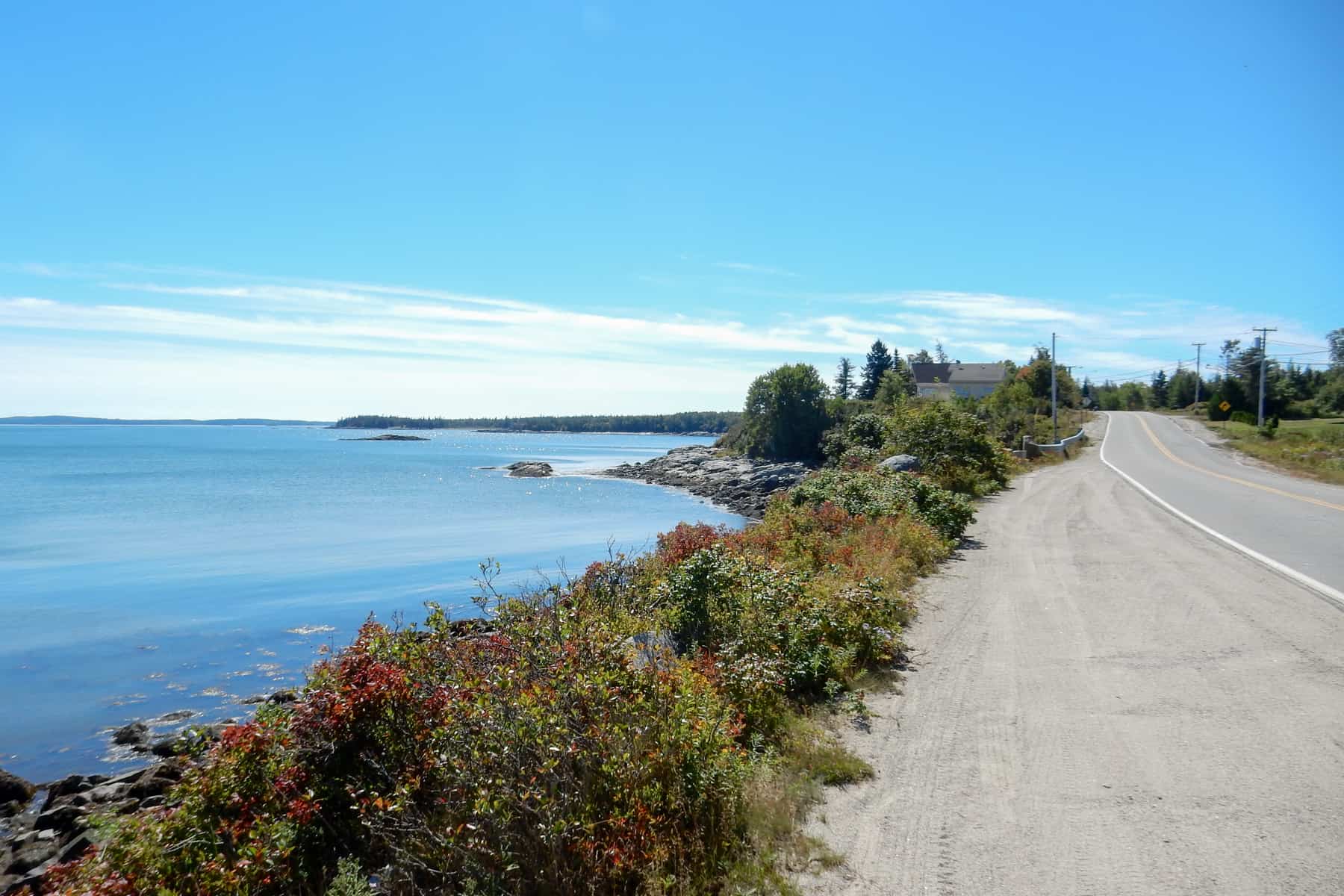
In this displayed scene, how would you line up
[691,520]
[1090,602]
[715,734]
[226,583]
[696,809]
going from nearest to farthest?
[696,809] < [715,734] < [1090,602] < [226,583] < [691,520]

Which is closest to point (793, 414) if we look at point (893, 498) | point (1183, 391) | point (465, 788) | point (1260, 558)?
point (1183, 391)

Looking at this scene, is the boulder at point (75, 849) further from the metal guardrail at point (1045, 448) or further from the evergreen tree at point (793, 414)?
Result: the evergreen tree at point (793, 414)

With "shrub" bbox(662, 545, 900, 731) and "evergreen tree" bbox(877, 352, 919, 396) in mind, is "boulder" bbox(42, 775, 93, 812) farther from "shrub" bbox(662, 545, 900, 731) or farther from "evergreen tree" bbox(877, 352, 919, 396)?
"evergreen tree" bbox(877, 352, 919, 396)

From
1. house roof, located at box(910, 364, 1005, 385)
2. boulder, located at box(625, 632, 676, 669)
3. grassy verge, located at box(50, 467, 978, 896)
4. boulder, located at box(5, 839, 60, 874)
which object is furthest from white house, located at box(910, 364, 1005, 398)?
boulder, located at box(5, 839, 60, 874)

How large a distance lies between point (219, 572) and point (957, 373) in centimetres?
10103

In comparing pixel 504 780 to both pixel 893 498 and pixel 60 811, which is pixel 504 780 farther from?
pixel 893 498

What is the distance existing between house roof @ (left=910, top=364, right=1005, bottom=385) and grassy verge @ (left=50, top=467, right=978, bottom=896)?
105 m

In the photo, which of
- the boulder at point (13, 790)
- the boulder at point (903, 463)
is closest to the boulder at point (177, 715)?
the boulder at point (13, 790)

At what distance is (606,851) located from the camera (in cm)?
430

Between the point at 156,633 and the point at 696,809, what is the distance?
60.5 ft

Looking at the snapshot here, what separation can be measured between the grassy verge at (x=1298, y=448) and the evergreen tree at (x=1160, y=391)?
48.7 m

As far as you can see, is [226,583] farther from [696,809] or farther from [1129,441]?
[1129,441]

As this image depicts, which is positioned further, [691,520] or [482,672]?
[691,520]

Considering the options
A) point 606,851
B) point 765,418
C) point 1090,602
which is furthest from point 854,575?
point 765,418
